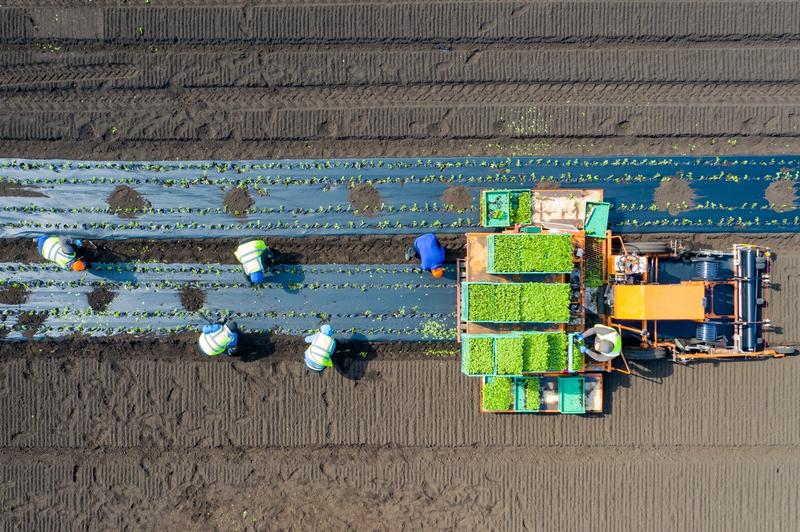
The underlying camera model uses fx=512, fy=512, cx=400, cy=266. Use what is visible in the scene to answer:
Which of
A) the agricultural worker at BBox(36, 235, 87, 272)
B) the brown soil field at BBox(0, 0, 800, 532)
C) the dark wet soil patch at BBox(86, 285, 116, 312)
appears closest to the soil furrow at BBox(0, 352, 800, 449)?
the brown soil field at BBox(0, 0, 800, 532)

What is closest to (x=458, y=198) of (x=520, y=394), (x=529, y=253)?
(x=529, y=253)

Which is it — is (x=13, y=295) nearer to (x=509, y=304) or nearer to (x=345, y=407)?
(x=345, y=407)

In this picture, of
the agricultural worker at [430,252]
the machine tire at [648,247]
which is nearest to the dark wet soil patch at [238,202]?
the agricultural worker at [430,252]

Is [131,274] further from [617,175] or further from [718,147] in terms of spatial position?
[718,147]

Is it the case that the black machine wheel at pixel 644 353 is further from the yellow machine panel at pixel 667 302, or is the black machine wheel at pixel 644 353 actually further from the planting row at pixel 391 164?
the planting row at pixel 391 164

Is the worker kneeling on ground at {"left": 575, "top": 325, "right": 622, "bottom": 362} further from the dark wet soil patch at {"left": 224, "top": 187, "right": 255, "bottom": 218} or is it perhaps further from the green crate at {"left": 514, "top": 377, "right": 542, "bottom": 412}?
the dark wet soil patch at {"left": 224, "top": 187, "right": 255, "bottom": 218}

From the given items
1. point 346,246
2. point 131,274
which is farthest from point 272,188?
point 131,274
